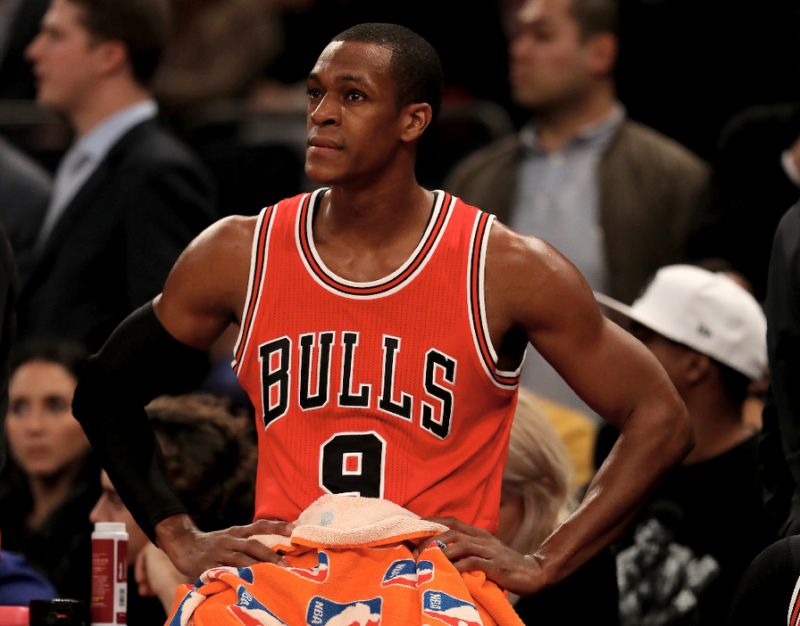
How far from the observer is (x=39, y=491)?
5.78 metres

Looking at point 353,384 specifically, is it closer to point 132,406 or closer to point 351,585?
point 351,585

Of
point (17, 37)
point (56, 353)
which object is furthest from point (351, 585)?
point (17, 37)

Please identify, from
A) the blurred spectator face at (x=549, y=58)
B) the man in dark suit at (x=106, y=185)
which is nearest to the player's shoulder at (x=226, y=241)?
the man in dark suit at (x=106, y=185)

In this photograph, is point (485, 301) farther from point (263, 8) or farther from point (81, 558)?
point (263, 8)

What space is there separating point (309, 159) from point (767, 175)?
2991 mm

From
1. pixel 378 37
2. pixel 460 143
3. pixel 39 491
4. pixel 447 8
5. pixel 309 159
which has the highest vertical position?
pixel 378 37

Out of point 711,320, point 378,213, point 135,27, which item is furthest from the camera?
point 135,27

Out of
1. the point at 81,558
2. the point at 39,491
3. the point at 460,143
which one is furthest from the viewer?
the point at 460,143

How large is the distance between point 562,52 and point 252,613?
3.93 m

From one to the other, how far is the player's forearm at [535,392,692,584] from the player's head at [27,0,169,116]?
3.33m

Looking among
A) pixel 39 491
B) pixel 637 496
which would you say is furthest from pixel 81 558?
pixel 637 496

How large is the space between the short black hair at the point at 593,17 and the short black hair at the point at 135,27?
1.62m

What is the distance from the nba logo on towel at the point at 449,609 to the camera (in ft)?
10.2

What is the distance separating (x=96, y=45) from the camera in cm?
619
